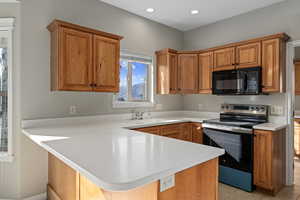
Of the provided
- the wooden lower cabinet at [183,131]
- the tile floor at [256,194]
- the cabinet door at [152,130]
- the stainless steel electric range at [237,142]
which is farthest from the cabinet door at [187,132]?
the tile floor at [256,194]

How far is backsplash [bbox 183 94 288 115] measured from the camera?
9.83 feet

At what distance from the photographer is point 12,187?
2.29m

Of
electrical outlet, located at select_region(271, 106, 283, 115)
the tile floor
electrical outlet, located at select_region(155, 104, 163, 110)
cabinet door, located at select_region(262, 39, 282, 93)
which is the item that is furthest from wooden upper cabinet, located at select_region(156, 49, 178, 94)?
the tile floor

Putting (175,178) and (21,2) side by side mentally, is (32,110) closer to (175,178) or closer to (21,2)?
(21,2)

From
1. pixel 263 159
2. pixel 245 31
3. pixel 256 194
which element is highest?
pixel 245 31

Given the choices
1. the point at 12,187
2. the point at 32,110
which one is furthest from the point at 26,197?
the point at 32,110

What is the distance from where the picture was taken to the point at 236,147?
2.76m

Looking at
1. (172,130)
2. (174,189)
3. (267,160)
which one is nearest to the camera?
(174,189)

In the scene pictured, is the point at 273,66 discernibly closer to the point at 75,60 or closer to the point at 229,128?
the point at 229,128

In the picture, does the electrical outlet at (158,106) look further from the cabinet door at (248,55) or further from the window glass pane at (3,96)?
the window glass pane at (3,96)

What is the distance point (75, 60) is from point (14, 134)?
1.17m

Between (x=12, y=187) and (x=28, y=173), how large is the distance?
0.78 ft

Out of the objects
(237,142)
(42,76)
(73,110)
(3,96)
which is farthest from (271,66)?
(3,96)

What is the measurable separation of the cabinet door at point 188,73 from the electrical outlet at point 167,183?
2.78 meters
